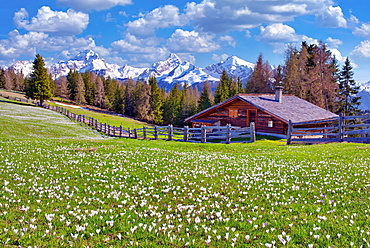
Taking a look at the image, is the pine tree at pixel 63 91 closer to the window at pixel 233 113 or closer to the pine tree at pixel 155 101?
the pine tree at pixel 155 101

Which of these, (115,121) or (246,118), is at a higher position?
(246,118)

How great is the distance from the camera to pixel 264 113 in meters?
39.4

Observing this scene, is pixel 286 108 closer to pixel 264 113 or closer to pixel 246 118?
pixel 264 113

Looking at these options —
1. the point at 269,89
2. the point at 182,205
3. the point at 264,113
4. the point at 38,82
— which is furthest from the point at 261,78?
the point at 182,205

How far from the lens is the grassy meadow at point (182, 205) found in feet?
17.9

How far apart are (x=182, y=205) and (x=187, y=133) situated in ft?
72.8

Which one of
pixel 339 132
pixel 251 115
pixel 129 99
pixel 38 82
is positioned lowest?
pixel 339 132

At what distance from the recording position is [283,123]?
3681 centimetres

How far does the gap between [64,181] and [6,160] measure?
5.34 metres

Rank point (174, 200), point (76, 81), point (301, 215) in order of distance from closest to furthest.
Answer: point (301, 215) < point (174, 200) < point (76, 81)

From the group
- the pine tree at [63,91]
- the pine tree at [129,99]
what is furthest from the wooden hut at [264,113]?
the pine tree at [63,91]

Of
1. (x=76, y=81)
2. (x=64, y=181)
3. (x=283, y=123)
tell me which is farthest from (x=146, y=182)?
(x=76, y=81)

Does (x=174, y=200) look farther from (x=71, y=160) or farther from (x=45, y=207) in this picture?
(x=71, y=160)

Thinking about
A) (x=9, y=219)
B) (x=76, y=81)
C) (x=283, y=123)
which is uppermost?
(x=76, y=81)
